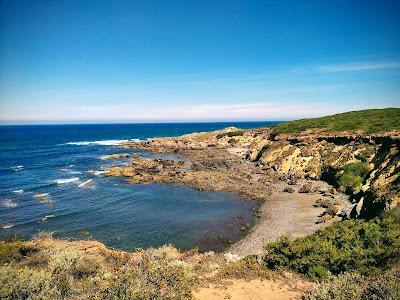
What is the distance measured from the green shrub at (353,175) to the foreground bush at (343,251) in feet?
68.4

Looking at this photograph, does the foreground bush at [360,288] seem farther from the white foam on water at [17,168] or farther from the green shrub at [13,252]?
the white foam on water at [17,168]

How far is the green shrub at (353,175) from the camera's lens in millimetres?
38969

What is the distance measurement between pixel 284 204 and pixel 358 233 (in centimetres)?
1857

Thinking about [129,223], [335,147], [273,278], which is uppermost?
[335,147]

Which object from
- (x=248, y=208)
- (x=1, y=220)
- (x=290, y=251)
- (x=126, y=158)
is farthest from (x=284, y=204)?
(x=126, y=158)

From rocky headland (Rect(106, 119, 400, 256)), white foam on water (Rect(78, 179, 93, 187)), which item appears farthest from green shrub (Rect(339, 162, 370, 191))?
white foam on water (Rect(78, 179, 93, 187))

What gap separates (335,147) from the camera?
164 ft

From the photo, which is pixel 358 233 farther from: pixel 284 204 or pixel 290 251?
pixel 284 204

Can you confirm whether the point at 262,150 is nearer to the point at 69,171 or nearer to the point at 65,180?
the point at 65,180

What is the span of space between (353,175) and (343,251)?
28.2 metres

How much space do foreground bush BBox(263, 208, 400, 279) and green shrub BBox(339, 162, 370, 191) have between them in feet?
68.4

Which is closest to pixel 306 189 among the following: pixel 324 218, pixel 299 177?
pixel 299 177

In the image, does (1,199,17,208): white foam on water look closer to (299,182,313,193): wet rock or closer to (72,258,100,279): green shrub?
(72,258,100,279): green shrub

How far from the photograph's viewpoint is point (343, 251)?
1590 centimetres
